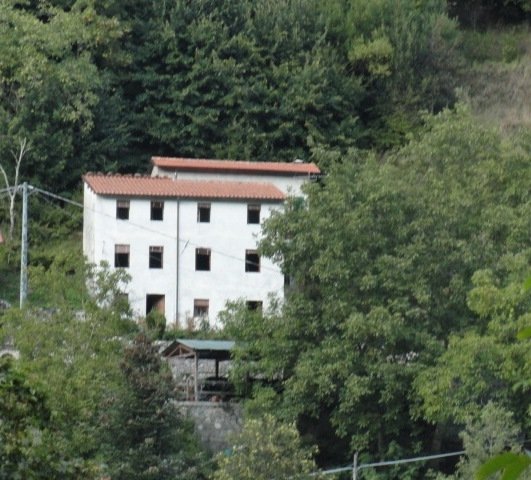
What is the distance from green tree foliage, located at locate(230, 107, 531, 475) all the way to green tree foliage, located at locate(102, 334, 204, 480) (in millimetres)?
3166

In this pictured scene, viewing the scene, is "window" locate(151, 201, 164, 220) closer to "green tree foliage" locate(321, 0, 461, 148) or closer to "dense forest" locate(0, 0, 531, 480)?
"dense forest" locate(0, 0, 531, 480)

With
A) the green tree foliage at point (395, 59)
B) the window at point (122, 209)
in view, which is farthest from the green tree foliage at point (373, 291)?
the green tree foliage at point (395, 59)

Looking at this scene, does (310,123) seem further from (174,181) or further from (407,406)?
(407,406)

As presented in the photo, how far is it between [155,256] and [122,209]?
55.9 inches

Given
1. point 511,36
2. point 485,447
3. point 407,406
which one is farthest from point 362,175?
point 511,36

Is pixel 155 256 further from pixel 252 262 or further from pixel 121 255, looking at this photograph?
pixel 252 262

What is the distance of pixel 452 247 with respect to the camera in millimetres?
39531

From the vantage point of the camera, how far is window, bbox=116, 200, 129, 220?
45094mm

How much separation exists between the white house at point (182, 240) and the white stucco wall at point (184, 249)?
0.08 ft

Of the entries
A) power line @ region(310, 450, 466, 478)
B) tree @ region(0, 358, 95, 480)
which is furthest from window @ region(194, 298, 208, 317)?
tree @ region(0, 358, 95, 480)

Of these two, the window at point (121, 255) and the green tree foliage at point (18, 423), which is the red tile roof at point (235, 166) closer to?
the window at point (121, 255)

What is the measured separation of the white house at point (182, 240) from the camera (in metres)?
44.8

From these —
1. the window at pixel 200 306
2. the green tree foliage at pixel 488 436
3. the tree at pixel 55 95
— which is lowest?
the green tree foliage at pixel 488 436

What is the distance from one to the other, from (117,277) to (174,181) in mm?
8648
